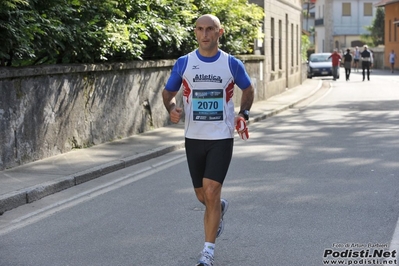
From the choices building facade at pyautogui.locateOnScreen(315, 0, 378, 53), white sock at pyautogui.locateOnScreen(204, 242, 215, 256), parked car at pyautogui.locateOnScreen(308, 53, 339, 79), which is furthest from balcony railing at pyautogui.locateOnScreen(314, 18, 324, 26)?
white sock at pyautogui.locateOnScreen(204, 242, 215, 256)

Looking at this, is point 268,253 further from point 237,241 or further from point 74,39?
point 74,39

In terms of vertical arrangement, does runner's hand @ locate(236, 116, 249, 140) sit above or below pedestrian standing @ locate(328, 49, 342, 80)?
above

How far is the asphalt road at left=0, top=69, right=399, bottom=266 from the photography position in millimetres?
6543

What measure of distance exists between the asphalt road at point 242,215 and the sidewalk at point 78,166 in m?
0.14

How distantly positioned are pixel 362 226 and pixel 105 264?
2.42 meters

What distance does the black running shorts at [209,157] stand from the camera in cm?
627

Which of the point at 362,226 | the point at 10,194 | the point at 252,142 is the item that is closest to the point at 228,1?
the point at 252,142

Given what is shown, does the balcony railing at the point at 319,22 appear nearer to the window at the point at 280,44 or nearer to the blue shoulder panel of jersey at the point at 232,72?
the window at the point at 280,44

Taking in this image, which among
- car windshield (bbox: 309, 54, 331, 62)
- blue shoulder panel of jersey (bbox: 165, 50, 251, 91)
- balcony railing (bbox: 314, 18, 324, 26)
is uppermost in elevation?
blue shoulder panel of jersey (bbox: 165, 50, 251, 91)

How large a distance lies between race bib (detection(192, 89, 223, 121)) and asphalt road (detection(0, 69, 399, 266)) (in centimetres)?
109

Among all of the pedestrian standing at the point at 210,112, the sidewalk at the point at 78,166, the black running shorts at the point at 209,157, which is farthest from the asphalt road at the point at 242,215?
the black running shorts at the point at 209,157

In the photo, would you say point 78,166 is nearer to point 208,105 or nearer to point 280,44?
point 208,105

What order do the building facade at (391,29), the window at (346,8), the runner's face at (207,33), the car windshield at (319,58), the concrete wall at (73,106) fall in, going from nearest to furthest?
the runner's face at (207,33), the concrete wall at (73,106), the car windshield at (319,58), the building facade at (391,29), the window at (346,8)

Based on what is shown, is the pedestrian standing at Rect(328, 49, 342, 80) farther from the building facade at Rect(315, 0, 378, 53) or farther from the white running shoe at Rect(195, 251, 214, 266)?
the building facade at Rect(315, 0, 378, 53)
